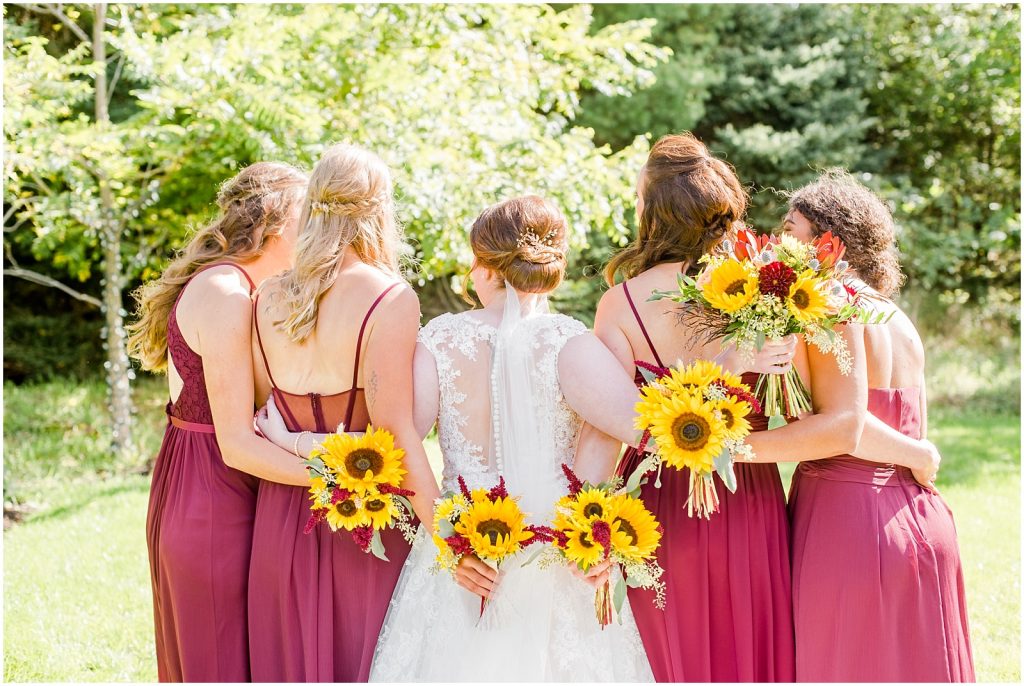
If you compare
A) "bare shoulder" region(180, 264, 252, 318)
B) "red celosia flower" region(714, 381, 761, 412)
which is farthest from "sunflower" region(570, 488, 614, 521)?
"bare shoulder" region(180, 264, 252, 318)

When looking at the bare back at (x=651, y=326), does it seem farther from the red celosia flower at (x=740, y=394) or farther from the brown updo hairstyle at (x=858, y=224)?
the brown updo hairstyle at (x=858, y=224)

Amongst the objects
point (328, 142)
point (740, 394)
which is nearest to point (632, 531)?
point (740, 394)

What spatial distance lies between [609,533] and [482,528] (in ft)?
1.26

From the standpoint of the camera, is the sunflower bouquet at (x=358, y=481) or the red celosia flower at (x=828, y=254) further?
the sunflower bouquet at (x=358, y=481)

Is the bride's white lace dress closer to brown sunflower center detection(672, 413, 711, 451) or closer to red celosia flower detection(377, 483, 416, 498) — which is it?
red celosia flower detection(377, 483, 416, 498)

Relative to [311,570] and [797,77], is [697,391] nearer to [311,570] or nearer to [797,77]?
[311,570]

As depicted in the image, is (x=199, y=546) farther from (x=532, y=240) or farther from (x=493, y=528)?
(x=532, y=240)

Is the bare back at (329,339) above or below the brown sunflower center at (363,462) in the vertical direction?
above

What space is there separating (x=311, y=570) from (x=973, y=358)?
44.3 feet

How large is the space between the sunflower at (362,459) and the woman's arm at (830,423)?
1.14 m

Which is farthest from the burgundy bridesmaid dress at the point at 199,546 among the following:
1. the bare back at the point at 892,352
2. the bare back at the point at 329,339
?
the bare back at the point at 892,352

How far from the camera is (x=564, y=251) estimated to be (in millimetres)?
3082

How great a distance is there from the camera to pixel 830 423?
2.77m

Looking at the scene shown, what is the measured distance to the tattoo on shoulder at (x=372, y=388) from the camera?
2.91 metres
